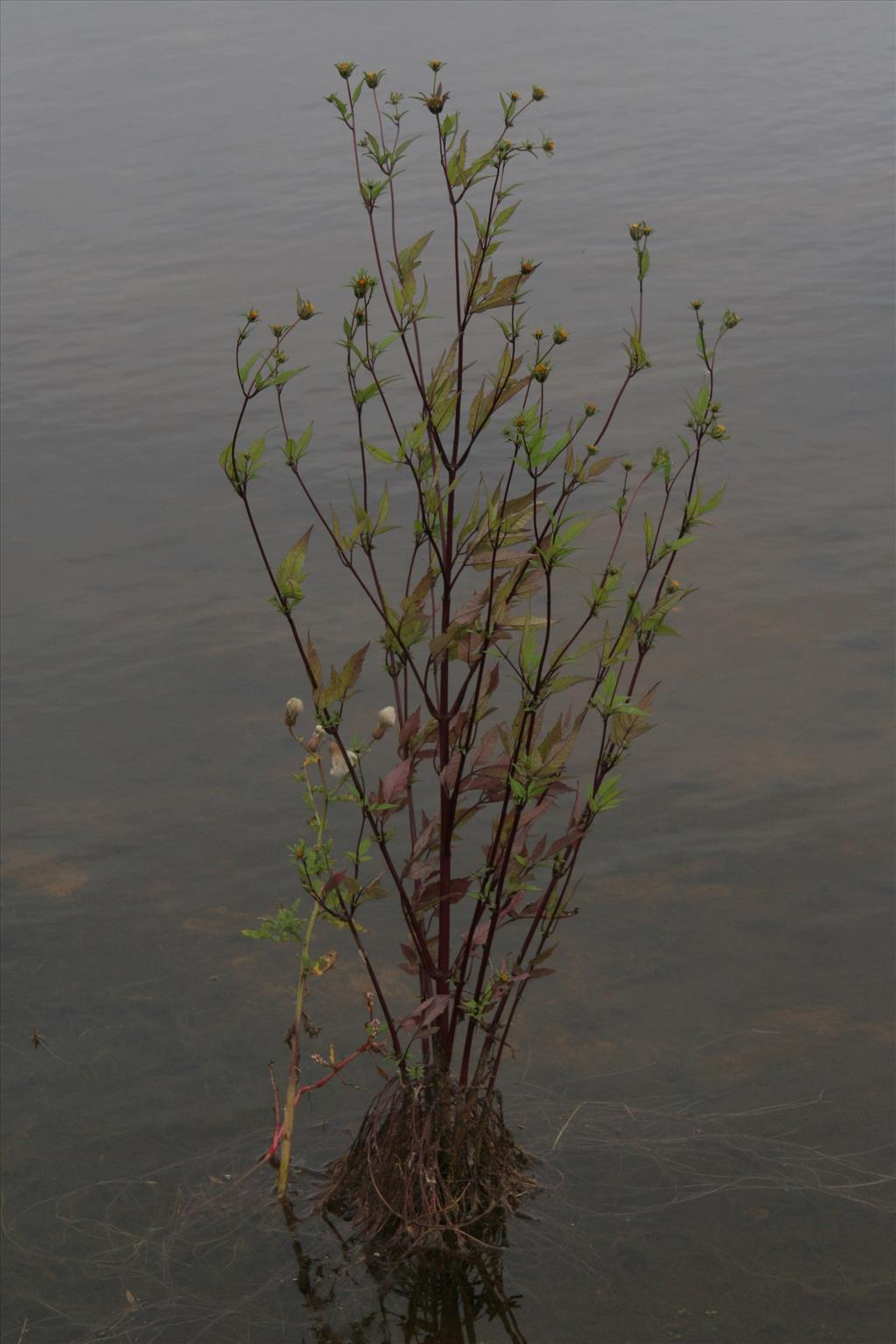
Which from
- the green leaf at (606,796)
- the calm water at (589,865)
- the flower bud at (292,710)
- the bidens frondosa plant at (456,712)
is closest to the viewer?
the bidens frondosa plant at (456,712)

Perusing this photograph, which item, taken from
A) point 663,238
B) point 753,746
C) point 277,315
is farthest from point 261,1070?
point 663,238

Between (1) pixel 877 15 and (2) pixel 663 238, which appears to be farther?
(1) pixel 877 15

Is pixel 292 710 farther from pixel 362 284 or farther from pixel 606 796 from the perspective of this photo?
pixel 362 284

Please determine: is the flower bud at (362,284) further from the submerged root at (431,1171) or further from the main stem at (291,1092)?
the submerged root at (431,1171)

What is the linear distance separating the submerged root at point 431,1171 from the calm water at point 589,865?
0.10m

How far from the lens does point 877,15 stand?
22.1 meters

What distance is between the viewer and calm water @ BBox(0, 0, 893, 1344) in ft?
10.4

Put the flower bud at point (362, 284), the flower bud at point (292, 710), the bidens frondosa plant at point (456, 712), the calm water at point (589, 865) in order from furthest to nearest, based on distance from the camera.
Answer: the calm water at point (589, 865)
the flower bud at point (292, 710)
the bidens frondosa plant at point (456, 712)
the flower bud at point (362, 284)

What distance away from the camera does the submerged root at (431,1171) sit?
3.04 metres

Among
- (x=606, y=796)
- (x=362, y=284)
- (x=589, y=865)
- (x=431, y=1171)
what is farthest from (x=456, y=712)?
(x=589, y=865)

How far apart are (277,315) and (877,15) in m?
16.1

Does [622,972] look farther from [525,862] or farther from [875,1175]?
[525,862]

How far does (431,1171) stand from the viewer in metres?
3.03

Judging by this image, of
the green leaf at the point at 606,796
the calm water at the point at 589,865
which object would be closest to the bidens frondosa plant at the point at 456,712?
the green leaf at the point at 606,796
